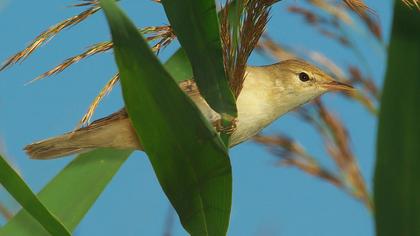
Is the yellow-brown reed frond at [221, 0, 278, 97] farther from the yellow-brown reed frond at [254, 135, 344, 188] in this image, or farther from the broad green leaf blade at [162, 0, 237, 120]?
the yellow-brown reed frond at [254, 135, 344, 188]

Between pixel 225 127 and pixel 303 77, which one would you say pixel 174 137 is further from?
pixel 303 77

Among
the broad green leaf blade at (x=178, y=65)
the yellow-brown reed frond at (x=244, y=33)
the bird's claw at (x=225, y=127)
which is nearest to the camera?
the yellow-brown reed frond at (x=244, y=33)

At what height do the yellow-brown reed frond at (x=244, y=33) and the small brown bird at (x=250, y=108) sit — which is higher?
the yellow-brown reed frond at (x=244, y=33)

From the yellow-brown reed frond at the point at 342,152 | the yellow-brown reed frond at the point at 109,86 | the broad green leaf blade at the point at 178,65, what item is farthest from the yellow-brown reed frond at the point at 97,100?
the yellow-brown reed frond at the point at 342,152

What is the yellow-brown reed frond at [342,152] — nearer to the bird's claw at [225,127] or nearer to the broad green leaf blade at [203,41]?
the bird's claw at [225,127]

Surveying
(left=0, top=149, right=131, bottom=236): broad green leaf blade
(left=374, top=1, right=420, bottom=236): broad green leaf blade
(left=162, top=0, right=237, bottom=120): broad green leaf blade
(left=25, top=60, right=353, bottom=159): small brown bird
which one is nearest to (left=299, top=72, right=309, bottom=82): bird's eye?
(left=25, top=60, right=353, bottom=159): small brown bird

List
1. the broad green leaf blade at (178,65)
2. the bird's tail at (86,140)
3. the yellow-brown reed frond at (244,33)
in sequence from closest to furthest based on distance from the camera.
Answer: the yellow-brown reed frond at (244,33), the broad green leaf blade at (178,65), the bird's tail at (86,140)
